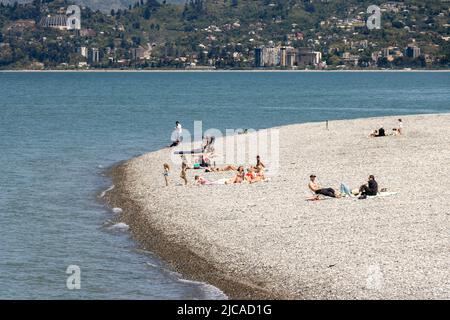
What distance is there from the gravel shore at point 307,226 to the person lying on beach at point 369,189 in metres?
0.35

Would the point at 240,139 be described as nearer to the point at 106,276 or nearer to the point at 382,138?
the point at 382,138

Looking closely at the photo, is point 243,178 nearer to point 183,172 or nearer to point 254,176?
point 254,176

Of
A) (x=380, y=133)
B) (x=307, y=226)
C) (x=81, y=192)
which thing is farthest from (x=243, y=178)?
(x=380, y=133)

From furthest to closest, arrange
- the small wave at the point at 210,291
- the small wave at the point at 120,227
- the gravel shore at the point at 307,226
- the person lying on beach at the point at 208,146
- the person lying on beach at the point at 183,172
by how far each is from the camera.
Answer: the person lying on beach at the point at 208,146 < the person lying on beach at the point at 183,172 < the small wave at the point at 120,227 < the small wave at the point at 210,291 < the gravel shore at the point at 307,226

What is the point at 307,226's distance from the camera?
30.5 metres

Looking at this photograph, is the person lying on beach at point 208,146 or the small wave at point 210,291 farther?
the person lying on beach at point 208,146

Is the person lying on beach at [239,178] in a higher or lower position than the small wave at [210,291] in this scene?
higher

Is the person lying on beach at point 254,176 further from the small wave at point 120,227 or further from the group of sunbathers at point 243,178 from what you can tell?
the small wave at point 120,227

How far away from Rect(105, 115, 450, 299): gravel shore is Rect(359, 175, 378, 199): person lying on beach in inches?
13.6

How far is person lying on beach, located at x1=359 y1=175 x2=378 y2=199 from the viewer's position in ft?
112

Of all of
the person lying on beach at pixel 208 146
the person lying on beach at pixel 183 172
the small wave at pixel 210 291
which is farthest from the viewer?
the person lying on beach at pixel 208 146

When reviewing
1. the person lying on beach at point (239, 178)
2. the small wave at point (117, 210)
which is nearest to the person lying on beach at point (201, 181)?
the person lying on beach at point (239, 178)

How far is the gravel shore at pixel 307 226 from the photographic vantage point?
24953 millimetres
